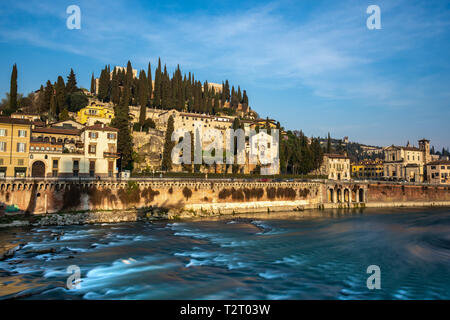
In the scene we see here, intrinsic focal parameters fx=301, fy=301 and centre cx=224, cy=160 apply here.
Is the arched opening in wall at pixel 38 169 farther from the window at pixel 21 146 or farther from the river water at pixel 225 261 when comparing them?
the river water at pixel 225 261

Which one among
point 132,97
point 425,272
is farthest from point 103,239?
point 132,97

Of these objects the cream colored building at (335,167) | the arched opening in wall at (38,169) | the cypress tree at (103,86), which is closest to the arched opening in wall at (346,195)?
the cream colored building at (335,167)

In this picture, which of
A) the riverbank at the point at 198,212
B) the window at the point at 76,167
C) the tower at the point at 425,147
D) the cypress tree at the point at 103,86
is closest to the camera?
the riverbank at the point at 198,212

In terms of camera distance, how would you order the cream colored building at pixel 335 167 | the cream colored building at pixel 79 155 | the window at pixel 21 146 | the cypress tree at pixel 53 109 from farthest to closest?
the cream colored building at pixel 335 167 → the cypress tree at pixel 53 109 → the cream colored building at pixel 79 155 → the window at pixel 21 146

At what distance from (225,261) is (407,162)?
297ft

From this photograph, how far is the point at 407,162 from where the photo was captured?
308 ft

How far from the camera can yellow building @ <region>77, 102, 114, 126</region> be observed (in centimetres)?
6756

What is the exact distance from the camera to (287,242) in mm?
30984

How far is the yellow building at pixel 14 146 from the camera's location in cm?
4025

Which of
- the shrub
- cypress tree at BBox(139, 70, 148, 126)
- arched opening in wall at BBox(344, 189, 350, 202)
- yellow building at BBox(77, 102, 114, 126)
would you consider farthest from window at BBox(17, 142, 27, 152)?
arched opening in wall at BBox(344, 189, 350, 202)

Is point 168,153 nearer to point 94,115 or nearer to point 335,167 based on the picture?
point 94,115

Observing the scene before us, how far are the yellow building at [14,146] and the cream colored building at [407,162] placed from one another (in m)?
97.0

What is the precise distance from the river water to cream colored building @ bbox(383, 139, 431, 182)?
2358 inches
